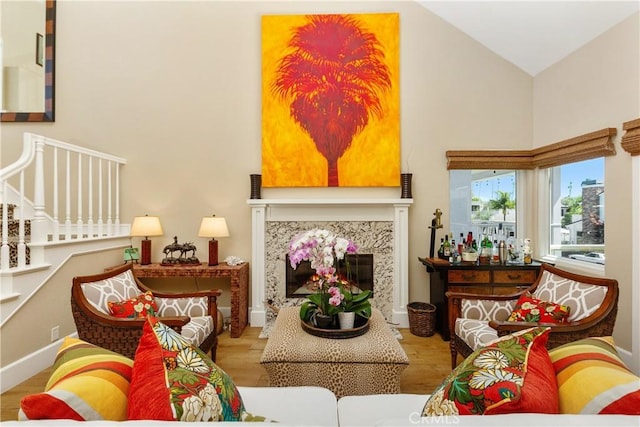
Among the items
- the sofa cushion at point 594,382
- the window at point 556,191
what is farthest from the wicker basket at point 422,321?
the sofa cushion at point 594,382

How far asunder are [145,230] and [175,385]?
119 inches

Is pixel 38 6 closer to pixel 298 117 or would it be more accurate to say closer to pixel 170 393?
pixel 298 117

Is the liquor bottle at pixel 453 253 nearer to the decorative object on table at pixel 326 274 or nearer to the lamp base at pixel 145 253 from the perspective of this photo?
the decorative object on table at pixel 326 274

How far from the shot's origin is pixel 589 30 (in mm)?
2930

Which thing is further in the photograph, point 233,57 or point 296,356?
point 233,57

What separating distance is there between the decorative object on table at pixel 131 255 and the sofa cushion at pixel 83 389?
106 inches

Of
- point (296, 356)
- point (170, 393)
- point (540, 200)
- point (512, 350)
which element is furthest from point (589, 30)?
point (170, 393)

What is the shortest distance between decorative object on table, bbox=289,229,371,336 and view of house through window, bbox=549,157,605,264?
2.46 meters

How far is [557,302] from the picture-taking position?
2182mm

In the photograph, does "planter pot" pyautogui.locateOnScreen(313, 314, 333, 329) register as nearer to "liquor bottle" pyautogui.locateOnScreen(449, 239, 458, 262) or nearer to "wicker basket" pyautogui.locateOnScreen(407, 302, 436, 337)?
"wicker basket" pyautogui.locateOnScreen(407, 302, 436, 337)

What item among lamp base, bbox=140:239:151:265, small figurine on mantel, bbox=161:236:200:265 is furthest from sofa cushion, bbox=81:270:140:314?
lamp base, bbox=140:239:151:265

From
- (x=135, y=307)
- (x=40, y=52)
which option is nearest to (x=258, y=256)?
(x=135, y=307)

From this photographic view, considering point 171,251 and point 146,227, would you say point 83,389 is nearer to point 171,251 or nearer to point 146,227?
point 171,251

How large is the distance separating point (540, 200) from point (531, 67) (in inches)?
58.3
